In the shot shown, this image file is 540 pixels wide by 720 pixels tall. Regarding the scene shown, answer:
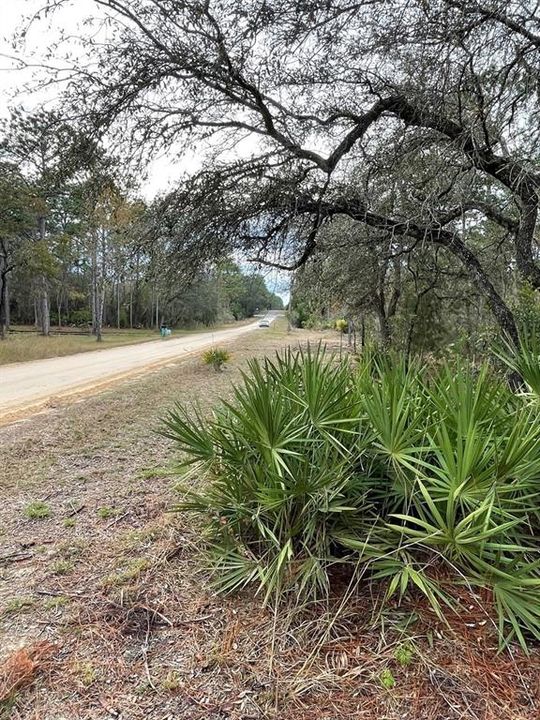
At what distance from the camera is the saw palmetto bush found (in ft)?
6.83

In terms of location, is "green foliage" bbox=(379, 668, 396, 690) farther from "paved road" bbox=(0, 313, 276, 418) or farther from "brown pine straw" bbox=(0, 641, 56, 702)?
"paved road" bbox=(0, 313, 276, 418)

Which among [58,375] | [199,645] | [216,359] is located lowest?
[199,645]

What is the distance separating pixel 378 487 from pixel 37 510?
8.83ft

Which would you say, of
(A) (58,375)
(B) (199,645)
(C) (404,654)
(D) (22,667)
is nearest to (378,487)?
(C) (404,654)

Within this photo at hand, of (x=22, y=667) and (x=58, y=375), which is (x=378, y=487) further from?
(x=58, y=375)

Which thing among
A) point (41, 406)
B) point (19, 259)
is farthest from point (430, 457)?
point (19, 259)

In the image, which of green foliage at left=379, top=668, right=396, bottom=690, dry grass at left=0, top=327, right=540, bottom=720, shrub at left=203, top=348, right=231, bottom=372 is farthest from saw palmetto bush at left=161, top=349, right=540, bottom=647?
shrub at left=203, top=348, right=231, bottom=372

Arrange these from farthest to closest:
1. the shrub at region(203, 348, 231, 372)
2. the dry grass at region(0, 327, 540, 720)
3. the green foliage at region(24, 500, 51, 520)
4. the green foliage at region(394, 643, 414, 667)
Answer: the shrub at region(203, 348, 231, 372)
the green foliage at region(24, 500, 51, 520)
the green foliage at region(394, 643, 414, 667)
the dry grass at region(0, 327, 540, 720)

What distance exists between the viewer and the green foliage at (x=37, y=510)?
3436mm

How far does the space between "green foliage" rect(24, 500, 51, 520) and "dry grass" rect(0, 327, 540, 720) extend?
0.55 ft

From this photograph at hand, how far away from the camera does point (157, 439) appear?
5844 mm

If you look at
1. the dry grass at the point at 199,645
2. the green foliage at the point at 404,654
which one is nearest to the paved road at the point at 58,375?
the dry grass at the point at 199,645

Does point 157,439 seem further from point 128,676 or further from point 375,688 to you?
point 375,688

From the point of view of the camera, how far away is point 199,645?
206cm
